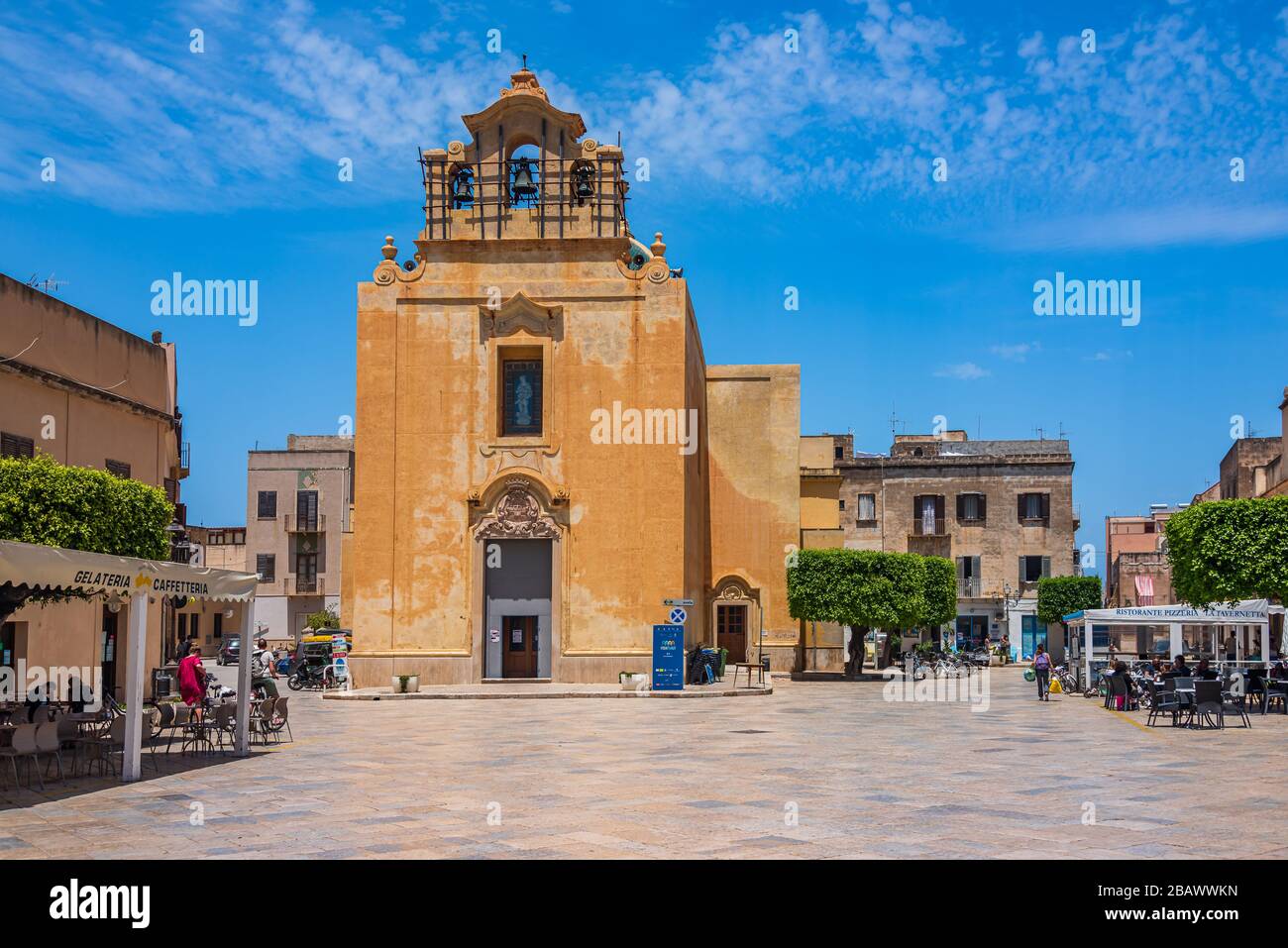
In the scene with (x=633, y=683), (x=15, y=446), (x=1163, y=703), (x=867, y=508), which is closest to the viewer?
(x=1163, y=703)

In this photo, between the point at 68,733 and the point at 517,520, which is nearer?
the point at 68,733

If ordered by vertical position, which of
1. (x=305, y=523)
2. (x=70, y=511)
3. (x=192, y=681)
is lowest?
(x=192, y=681)

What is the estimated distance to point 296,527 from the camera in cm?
6550

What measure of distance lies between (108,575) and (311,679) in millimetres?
22183

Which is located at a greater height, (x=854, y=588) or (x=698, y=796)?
(x=854, y=588)

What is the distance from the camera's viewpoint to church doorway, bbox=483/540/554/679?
110 ft

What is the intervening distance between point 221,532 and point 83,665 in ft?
155

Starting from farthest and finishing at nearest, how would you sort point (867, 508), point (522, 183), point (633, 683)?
point (867, 508)
point (522, 183)
point (633, 683)

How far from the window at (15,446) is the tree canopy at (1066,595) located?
137 ft

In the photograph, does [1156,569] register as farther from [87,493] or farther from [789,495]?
[87,493]

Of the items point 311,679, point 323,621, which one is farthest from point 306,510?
point 311,679

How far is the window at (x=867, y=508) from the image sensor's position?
61.1 m

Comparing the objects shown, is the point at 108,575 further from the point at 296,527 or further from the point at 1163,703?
the point at 296,527

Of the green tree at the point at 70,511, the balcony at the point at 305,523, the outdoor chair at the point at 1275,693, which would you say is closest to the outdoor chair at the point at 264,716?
the green tree at the point at 70,511
